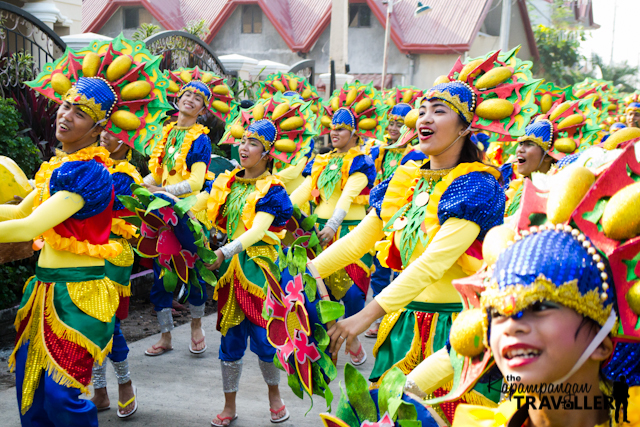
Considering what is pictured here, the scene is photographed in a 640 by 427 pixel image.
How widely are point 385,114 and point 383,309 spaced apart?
Answer: 6141 millimetres

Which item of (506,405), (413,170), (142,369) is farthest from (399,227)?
(142,369)

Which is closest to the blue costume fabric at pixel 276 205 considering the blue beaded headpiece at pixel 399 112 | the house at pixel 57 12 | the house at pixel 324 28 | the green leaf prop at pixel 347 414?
the green leaf prop at pixel 347 414

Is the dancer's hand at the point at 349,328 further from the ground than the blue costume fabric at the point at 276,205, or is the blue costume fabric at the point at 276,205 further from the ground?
the blue costume fabric at the point at 276,205

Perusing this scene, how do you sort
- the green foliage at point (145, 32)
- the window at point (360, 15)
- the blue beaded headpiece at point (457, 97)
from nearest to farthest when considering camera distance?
1. the blue beaded headpiece at point (457, 97)
2. the green foliage at point (145, 32)
3. the window at point (360, 15)

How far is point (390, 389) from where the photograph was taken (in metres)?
1.52

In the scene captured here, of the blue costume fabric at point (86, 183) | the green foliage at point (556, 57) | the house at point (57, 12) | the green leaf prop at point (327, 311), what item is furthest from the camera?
the green foliage at point (556, 57)

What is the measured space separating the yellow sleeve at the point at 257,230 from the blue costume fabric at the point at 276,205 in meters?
Result: 0.04

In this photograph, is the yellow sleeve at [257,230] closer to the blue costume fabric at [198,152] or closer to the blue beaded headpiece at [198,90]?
the blue costume fabric at [198,152]

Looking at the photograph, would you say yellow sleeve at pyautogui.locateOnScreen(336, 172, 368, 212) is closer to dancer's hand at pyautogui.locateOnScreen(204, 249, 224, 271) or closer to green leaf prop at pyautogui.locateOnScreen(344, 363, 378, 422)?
dancer's hand at pyautogui.locateOnScreen(204, 249, 224, 271)

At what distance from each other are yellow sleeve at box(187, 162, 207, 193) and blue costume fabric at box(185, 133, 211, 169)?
0.14ft

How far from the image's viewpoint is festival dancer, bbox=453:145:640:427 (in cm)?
126

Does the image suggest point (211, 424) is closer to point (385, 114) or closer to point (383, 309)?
point (383, 309)

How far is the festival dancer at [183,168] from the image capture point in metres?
5.64

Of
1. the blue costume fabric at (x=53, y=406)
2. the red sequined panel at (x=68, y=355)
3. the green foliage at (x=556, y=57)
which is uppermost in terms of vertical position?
the green foliage at (x=556, y=57)
